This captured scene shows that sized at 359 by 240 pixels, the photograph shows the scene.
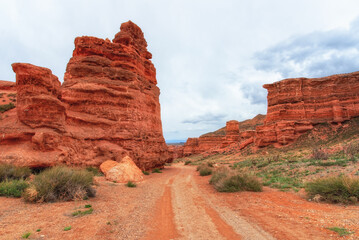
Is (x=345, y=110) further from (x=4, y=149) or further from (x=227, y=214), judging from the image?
(x=4, y=149)

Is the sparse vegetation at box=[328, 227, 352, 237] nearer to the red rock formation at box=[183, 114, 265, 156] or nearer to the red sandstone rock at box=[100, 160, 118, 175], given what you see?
the red sandstone rock at box=[100, 160, 118, 175]

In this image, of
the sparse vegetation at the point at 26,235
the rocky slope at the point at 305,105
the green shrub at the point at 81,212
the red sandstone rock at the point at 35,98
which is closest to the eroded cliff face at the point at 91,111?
the red sandstone rock at the point at 35,98

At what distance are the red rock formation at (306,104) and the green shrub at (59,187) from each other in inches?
1271

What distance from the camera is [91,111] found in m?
15.8

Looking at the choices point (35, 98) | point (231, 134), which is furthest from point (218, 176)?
point (231, 134)

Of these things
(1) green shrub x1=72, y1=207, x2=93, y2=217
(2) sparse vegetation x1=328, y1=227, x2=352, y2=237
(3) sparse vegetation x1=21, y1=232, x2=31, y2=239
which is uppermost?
(3) sparse vegetation x1=21, y1=232, x2=31, y2=239

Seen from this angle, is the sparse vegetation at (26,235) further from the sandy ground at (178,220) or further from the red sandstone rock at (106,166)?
the red sandstone rock at (106,166)


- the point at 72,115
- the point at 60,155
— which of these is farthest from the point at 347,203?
the point at 72,115

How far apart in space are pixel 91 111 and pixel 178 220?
1313 centimetres

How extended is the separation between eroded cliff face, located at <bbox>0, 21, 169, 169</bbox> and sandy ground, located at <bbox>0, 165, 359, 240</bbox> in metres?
5.74

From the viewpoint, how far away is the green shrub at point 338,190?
6.77m

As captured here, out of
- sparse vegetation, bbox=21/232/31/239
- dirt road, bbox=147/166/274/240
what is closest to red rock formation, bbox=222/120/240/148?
dirt road, bbox=147/166/274/240

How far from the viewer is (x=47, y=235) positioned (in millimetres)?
4066

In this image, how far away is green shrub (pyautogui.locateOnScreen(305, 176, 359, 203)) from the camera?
6.77 metres
